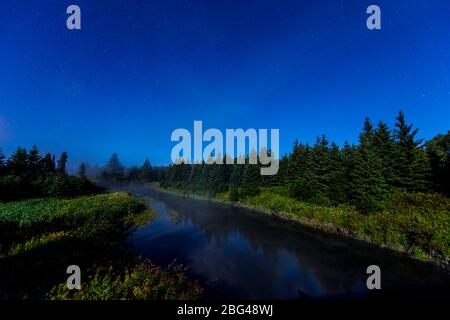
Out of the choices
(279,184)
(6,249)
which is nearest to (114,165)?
(279,184)

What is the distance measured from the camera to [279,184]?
56.3m

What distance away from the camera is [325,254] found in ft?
62.5

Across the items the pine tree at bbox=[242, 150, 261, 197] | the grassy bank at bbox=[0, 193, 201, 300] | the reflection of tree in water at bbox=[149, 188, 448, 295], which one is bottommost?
the reflection of tree in water at bbox=[149, 188, 448, 295]

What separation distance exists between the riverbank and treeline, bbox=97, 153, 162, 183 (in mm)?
103166

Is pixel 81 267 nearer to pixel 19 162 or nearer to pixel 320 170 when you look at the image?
pixel 320 170

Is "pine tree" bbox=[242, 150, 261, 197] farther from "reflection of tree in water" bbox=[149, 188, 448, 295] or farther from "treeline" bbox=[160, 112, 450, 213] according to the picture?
"reflection of tree in water" bbox=[149, 188, 448, 295]

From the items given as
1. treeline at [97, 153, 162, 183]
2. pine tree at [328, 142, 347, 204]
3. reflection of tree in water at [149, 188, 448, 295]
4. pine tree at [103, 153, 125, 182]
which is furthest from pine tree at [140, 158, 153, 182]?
pine tree at [328, 142, 347, 204]

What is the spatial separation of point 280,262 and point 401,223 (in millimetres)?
11624

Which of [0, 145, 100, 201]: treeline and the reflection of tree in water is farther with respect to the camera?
[0, 145, 100, 201]: treeline

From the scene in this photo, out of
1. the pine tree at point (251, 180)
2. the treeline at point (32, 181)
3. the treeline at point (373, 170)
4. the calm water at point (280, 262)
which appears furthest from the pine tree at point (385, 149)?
the treeline at point (32, 181)

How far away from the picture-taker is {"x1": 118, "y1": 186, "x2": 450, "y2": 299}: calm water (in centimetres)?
1321
